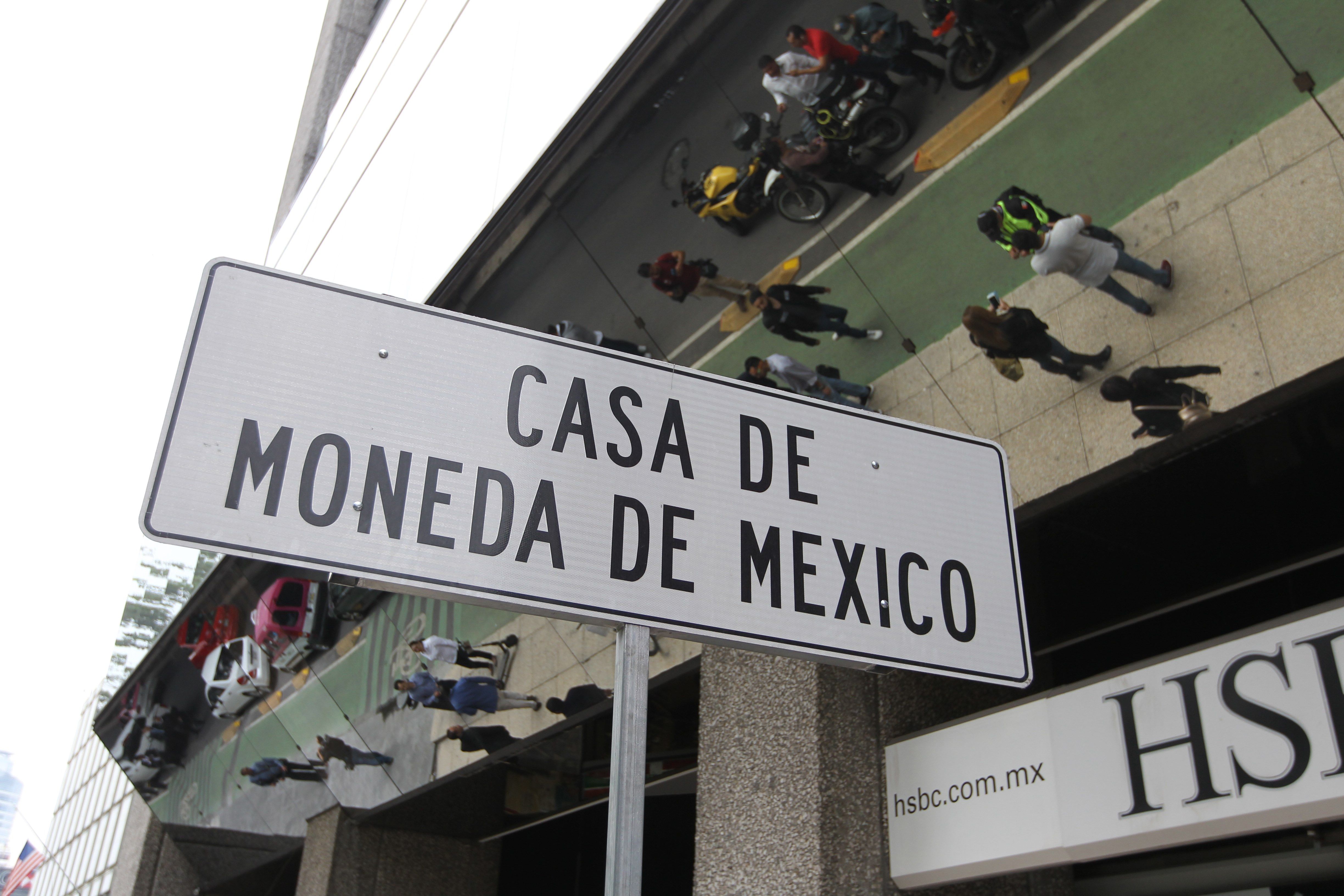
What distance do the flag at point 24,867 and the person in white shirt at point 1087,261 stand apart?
29.1m

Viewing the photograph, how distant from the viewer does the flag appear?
26.3m

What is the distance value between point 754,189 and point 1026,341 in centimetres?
235

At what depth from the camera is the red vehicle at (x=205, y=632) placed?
13.6 metres

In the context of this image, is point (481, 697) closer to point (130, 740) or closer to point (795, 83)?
point (795, 83)

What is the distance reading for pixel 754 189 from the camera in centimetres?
680

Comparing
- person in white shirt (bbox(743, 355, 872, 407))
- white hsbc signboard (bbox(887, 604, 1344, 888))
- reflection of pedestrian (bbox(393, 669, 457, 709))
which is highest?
person in white shirt (bbox(743, 355, 872, 407))

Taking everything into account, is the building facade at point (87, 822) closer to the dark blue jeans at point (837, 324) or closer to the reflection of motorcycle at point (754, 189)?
the reflection of motorcycle at point (754, 189)

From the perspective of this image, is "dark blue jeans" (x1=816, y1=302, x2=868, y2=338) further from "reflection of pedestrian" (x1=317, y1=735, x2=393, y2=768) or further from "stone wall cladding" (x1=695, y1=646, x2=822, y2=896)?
"reflection of pedestrian" (x1=317, y1=735, x2=393, y2=768)

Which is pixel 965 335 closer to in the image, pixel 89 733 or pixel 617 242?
pixel 617 242

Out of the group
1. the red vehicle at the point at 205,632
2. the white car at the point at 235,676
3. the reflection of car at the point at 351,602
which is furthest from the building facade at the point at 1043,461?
the red vehicle at the point at 205,632

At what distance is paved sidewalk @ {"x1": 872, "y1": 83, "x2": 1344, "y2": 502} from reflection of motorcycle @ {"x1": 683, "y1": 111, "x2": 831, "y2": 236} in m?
1.54

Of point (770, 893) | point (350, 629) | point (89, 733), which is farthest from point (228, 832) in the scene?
point (89, 733)

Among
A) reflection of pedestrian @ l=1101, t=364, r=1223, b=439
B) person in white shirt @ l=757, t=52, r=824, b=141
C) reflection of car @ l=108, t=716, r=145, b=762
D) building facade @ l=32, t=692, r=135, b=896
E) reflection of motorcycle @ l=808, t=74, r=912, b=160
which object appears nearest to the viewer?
reflection of pedestrian @ l=1101, t=364, r=1223, b=439

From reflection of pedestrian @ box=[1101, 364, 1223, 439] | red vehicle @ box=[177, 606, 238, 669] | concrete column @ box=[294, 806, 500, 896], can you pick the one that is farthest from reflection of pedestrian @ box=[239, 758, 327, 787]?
reflection of pedestrian @ box=[1101, 364, 1223, 439]
